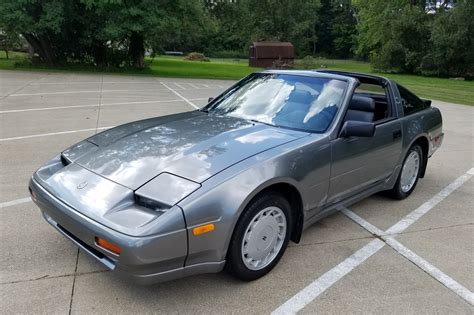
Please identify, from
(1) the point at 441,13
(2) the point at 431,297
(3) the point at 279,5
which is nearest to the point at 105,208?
(2) the point at 431,297

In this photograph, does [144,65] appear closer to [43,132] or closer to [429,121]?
[43,132]

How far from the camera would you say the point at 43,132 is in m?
7.40

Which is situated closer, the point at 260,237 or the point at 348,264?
the point at 260,237

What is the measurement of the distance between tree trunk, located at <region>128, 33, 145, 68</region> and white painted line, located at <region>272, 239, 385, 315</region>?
23.4 m

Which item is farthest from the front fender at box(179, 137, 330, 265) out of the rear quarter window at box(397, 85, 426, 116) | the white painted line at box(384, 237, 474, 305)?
the rear quarter window at box(397, 85, 426, 116)

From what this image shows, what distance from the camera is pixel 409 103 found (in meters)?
4.82

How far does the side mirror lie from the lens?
3404 mm

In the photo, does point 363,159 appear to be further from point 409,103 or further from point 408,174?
point 409,103

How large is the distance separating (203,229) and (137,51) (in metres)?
24.3

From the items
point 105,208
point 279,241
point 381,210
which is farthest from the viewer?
point 381,210

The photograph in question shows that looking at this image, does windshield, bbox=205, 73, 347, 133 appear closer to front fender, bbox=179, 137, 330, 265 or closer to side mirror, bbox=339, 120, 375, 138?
side mirror, bbox=339, 120, 375, 138

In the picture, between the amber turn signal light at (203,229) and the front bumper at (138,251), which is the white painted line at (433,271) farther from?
the amber turn signal light at (203,229)

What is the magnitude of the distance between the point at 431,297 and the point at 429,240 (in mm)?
1030

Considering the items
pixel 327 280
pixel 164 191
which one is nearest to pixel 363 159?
pixel 327 280
